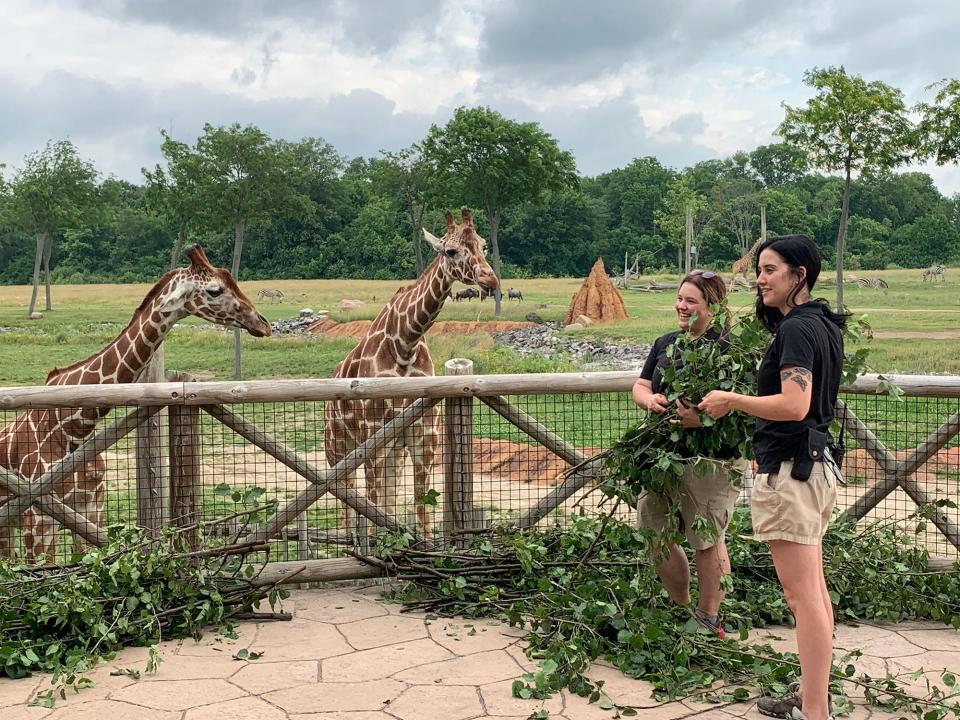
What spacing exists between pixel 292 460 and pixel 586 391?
60.8 inches

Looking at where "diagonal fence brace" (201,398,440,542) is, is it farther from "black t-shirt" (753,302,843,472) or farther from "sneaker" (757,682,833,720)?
"black t-shirt" (753,302,843,472)

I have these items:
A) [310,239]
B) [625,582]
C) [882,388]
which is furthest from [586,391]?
[310,239]

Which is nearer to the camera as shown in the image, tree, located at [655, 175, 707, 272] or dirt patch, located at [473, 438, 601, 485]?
dirt patch, located at [473, 438, 601, 485]

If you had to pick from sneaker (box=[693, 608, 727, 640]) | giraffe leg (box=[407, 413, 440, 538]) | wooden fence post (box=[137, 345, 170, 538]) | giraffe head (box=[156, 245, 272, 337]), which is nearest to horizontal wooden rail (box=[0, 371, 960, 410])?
wooden fence post (box=[137, 345, 170, 538])

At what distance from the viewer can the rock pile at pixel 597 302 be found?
2891cm

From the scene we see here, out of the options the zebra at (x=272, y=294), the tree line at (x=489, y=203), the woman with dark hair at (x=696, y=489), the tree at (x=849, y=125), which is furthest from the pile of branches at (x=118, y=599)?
the zebra at (x=272, y=294)

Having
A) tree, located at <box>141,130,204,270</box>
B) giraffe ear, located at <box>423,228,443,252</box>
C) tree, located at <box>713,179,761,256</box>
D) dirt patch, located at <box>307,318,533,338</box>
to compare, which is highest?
tree, located at <box>713,179,761,256</box>

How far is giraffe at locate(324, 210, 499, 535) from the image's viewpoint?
6.23 meters

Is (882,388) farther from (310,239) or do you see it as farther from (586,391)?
(310,239)

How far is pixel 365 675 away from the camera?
4266 millimetres

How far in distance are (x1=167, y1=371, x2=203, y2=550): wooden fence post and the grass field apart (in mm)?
12916

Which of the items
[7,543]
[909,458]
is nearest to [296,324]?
[7,543]

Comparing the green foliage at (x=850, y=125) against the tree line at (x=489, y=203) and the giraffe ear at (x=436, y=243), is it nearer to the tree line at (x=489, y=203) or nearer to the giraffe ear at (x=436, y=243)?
the tree line at (x=489, y=203)

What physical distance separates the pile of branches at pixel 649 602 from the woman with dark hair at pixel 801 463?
529mm
